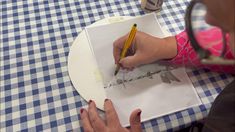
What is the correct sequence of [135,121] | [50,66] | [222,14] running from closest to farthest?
[222,14] < [135,121] < [50,66]

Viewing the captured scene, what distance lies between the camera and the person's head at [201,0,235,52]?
459 mm

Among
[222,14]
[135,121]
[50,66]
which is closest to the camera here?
[222,14]

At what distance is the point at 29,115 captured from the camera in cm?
69

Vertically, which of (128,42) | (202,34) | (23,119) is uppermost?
(202,34)

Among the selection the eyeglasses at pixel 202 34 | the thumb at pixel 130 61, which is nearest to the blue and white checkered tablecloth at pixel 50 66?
the thumb at pixel 130 61

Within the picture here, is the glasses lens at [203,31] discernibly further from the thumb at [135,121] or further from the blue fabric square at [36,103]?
the blue fabric square at [36,103]

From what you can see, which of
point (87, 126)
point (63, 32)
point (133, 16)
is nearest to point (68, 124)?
point (87, 126)

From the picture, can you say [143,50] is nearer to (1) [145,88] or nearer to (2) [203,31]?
(1) [145,88]

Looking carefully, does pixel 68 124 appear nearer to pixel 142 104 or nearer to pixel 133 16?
pixel 142 104

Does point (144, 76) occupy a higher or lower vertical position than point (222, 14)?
lower

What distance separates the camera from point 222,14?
47 centimetres

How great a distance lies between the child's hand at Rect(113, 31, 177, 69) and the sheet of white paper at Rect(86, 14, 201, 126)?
24 millimetres

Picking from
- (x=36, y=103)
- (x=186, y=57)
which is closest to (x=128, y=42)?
(x=186, y=57)

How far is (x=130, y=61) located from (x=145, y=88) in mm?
79
